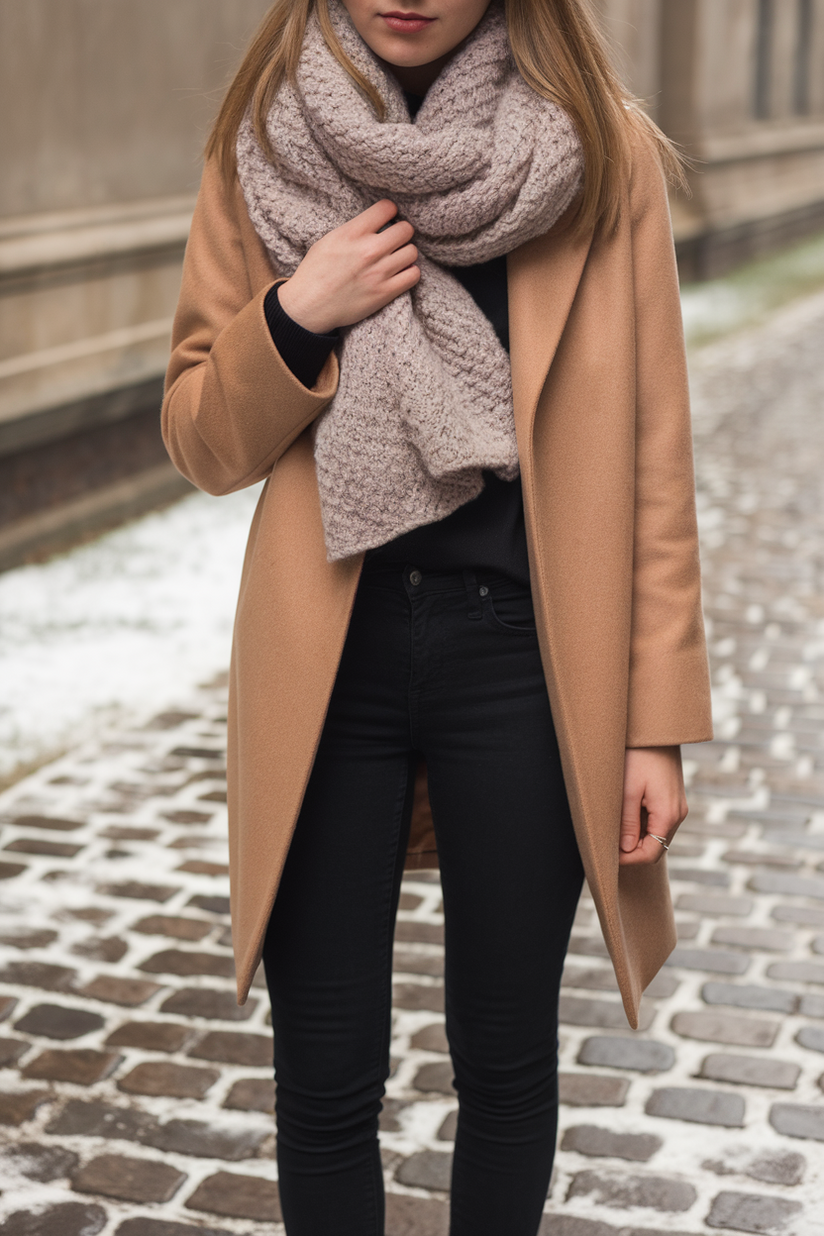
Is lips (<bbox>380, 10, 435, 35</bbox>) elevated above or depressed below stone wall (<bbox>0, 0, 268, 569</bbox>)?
above

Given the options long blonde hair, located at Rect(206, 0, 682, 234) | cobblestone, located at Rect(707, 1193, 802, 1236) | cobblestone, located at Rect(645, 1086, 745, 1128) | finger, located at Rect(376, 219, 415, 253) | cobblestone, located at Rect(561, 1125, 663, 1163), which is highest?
long blonde hair, located at Rect(206, 0, 682, 234)

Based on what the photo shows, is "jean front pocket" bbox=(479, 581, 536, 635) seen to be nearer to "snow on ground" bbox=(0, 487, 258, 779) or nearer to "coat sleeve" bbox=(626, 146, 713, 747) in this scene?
"coat sleeve" bbox=(626, 146, 713, 747)

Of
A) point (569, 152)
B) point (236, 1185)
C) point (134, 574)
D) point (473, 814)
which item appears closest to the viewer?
point (569, 152)

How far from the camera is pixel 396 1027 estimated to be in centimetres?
349

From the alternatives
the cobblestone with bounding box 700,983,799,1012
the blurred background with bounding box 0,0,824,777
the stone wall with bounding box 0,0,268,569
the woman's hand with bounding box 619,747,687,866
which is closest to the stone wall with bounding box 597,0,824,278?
the stone wall with bounding box 0,0,268,569

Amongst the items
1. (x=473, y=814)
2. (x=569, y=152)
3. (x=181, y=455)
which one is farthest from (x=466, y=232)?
(x=473, y=814)

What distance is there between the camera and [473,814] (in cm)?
193

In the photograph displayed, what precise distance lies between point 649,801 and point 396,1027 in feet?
5.56

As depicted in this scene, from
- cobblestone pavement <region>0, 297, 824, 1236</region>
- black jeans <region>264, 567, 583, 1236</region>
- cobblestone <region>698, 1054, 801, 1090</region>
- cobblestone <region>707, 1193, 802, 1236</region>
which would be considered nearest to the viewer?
black jeans <region>264, 567, 583, 1236</region>

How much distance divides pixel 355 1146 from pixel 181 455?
36.8 inches

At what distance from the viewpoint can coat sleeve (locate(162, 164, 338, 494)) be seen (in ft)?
5.96

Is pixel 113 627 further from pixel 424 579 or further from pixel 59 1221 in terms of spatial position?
pixel 424 579

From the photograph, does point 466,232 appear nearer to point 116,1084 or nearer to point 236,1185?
point 236,1185

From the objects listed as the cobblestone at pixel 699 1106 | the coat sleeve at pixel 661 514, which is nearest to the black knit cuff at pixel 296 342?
the coat sleeve at pixel 661 514
